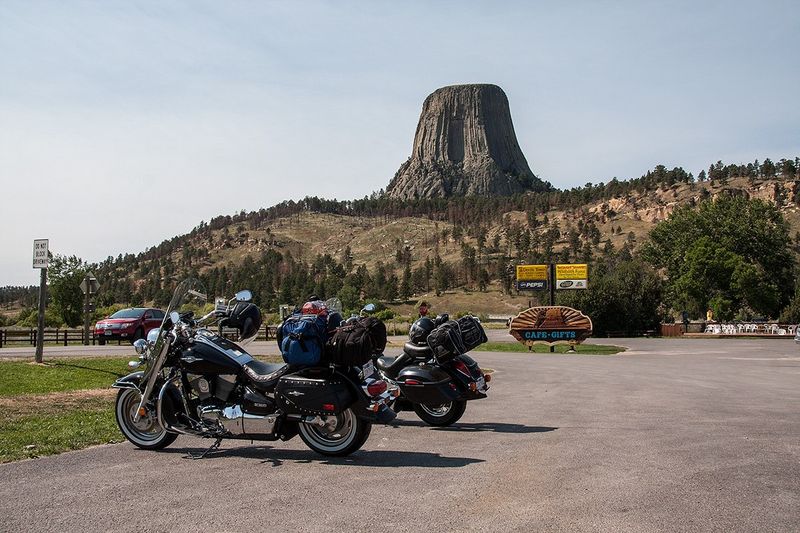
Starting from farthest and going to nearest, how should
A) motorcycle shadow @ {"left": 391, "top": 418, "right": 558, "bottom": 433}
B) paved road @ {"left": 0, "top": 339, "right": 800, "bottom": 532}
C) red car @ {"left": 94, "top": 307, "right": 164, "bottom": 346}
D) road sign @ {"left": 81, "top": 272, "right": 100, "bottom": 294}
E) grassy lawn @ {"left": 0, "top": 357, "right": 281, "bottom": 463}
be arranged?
red car @ {"left": 94, "top": 307, "right": 164, "bottom": 346} < road sign @ {"left": 81, "top": 272, "right": 100, "bottom": 294} < motorcycle shadow @ {"left": 391, "top": 418, "right": 558, "bottom": 433} < grassy lawn @ {"left": 0, "top": 357, "right": 281, "bottom": 463} < paved road @ {"left": 0, "top": 339, "right": 800, "bottom": 532}

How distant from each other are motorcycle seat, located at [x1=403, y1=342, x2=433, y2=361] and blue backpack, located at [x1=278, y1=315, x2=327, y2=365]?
2919 mm

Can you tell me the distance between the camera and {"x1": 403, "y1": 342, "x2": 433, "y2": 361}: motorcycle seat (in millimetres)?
10516

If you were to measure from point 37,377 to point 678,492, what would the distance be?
1442cm

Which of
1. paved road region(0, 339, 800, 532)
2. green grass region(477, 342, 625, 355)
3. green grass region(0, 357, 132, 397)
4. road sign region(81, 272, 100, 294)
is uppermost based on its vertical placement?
road sign region(81, 272, 100, 294)

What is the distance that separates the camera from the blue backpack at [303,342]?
7.70 meters

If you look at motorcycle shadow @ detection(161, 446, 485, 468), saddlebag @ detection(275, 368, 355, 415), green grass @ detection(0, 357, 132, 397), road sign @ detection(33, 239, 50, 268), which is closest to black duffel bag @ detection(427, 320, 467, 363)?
motorcycle shadow @ detection(161, 446, 485, 468)

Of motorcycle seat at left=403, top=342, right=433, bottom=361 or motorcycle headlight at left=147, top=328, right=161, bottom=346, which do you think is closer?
motorcycle headlight at left=147, top=328, right=161, bottom=346

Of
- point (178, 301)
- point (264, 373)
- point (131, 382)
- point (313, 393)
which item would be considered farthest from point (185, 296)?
point (313, 393)

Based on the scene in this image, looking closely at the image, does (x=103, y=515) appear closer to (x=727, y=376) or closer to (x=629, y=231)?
(x=727, y=376)

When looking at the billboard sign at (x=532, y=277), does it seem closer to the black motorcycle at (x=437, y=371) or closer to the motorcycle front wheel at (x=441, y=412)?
the black motorcycle at (x=437, y=371)

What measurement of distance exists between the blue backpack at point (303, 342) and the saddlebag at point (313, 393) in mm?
140

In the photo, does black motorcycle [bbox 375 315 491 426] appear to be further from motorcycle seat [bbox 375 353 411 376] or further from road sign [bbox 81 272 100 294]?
road sign [bbox 81 272 100 294]

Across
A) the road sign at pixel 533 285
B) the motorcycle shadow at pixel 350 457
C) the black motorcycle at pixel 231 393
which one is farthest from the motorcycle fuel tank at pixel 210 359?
the road sign at pixel 533 285

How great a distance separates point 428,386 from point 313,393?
2.85 meters
